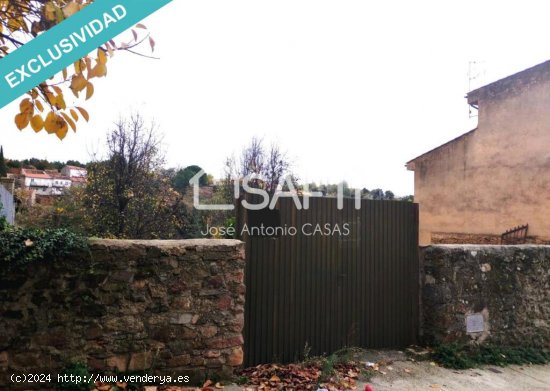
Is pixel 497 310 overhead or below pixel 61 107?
below

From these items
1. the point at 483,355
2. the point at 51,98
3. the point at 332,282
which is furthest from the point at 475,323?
the point at 51,98

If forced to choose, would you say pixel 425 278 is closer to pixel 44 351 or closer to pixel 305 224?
pixel 305 224

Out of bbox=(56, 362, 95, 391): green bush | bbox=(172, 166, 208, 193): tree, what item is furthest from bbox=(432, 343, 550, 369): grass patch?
bbox=(172, 166, 208, 193): tree

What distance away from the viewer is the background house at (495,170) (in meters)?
10.2

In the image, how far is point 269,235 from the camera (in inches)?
163

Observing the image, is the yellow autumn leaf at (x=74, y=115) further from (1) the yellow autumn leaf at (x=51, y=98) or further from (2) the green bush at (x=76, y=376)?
(2) the green bush at (x=76, y=376)

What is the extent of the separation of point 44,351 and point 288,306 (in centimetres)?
237

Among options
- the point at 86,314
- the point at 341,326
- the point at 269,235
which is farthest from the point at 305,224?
the point at 86,314

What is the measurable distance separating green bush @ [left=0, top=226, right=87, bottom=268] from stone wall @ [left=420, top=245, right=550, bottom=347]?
13.8 ft

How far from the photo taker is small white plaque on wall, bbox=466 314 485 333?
4824mm

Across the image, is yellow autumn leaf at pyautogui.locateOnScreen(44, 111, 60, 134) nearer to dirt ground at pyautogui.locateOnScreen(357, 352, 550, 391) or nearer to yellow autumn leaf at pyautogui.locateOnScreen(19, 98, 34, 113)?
yellow autumn leaf at pyautogui.locateOnScreen(19, 98, 34, 113)

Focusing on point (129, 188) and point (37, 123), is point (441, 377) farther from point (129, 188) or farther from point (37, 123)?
point (129, 188)

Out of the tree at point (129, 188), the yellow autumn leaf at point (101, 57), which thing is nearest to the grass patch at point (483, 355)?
the yellow autumn leaf at point (101, 57)

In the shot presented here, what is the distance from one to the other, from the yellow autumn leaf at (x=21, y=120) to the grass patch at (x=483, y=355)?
484 centimetres
